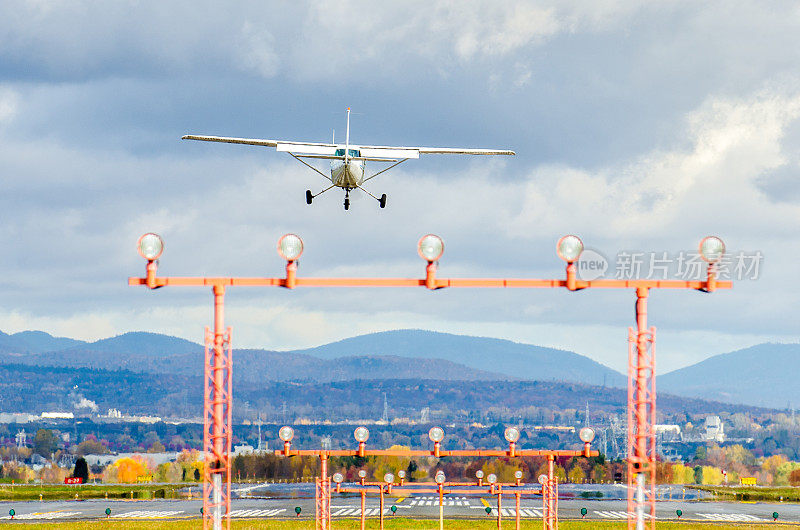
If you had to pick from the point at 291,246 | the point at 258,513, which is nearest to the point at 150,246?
the point at 291,246

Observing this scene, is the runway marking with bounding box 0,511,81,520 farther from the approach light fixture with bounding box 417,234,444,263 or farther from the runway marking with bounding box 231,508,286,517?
the approach light fixture with bounding box 417,234,444,263

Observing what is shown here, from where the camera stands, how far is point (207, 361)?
4038 centimetres

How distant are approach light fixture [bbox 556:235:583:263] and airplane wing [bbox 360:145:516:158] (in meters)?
54.6

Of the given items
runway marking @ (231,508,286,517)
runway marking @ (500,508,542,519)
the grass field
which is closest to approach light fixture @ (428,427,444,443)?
the grass field

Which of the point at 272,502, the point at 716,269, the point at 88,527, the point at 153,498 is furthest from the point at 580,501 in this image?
the point at 716,269

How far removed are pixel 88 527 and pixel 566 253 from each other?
3233 inches

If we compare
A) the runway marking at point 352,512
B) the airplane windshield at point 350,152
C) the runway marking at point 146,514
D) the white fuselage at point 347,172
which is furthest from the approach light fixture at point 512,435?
the runway marking at point 146,514

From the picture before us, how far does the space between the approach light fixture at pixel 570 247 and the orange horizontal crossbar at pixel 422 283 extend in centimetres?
126

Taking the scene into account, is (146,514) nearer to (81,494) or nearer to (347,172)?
(81,494)

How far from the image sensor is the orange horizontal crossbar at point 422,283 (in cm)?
4291

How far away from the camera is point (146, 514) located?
130 m

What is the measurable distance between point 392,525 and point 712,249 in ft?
243

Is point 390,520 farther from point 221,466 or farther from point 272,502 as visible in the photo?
point 221,466

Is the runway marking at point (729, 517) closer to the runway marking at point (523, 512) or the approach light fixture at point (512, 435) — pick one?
the runway marking at point (523, 512)
